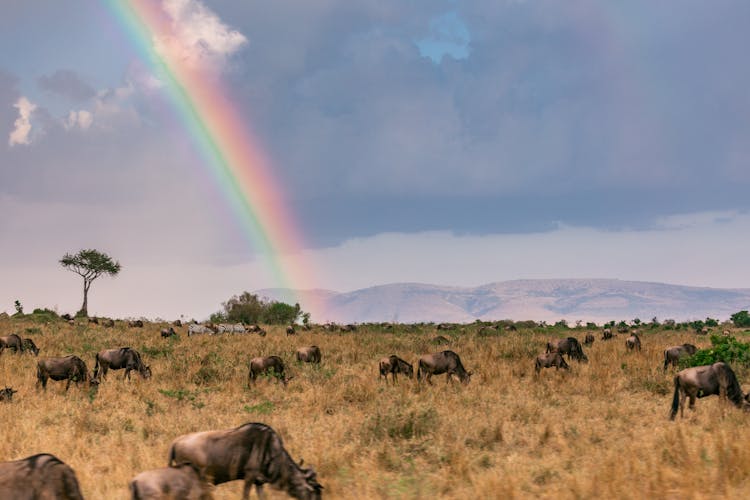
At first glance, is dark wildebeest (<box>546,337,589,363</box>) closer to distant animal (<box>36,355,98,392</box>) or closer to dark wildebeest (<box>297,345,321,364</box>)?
dark wildebeest (<box>297,345,321,364</box>)

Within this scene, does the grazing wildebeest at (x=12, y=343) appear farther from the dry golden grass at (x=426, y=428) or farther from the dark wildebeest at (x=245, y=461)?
the dark wildebeest at (x=245, y=461)

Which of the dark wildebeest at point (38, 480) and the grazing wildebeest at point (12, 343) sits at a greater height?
the grazing wildebeest at point (12, 343)

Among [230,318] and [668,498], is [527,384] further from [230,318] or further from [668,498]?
[230,318]

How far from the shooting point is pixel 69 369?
1648 centimetres

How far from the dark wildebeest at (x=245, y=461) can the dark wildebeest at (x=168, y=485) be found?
0.45 meters

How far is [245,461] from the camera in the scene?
23.3 ft

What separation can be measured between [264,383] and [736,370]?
45.3 feet

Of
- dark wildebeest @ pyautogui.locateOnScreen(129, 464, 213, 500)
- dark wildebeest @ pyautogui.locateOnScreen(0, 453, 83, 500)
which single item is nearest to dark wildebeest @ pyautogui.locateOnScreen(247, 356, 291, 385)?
dark wildebeest @ pyautogui.locateOnScreen(129, 464, 213, 500)

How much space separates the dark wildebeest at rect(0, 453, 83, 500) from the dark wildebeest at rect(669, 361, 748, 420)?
11184mm

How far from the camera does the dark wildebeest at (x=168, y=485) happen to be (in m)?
6.04

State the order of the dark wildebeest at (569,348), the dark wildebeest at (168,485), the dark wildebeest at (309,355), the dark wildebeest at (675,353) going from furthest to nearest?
the dark wildebeest at (309,355), the dark wildebeest at (569,348), the dark wildebeest at (675,353), the dark wildebeest at (168,485)

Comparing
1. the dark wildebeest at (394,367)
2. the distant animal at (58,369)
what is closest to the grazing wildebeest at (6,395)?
the distant animal at (58,369)

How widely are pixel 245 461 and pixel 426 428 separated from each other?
4644 mm

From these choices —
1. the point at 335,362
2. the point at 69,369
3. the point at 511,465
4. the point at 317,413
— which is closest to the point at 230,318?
the point at 335,362
